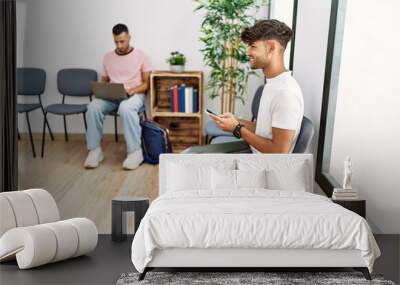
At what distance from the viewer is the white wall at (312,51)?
20.1 ft

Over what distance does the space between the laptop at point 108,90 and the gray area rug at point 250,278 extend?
13.6ft

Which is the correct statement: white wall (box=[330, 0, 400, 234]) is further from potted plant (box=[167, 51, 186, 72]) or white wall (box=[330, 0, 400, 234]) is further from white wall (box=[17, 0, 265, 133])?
white wall (box=[17, 0, 265, 133])

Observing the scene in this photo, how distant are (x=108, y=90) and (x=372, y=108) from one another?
12.7 feet

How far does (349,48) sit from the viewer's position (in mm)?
5484

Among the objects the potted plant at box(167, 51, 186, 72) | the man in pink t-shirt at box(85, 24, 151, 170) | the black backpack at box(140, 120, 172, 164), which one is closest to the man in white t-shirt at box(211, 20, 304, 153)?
the black backpack at box(140, 120, 172, 164)

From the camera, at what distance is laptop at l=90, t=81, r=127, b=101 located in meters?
8.38

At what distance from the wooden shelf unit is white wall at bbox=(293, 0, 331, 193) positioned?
1989 mm

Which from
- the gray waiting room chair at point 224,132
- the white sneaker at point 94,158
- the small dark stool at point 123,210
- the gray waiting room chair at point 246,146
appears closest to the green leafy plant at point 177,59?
the gray waiting room chair at point 224,132

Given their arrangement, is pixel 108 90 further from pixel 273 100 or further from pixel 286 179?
pixel 286 179

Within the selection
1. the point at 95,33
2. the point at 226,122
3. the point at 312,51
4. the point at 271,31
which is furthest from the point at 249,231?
the point at 95,33

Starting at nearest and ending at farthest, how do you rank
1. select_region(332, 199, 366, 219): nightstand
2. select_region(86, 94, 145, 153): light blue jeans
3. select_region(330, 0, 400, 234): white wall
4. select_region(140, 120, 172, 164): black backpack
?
select_region(330, 0, 400, 234): white wall < select_region(332, 199, 366, 219): nightstand < select_region(140, 120, 172, 164): black backpack < select_region(86, 94, 145, 153): light blue jeans

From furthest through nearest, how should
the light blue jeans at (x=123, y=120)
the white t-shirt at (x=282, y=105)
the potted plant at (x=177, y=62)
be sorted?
1. the potted plant at (x=177, y=62)
2. the light blue jeans at (x=123, y=120)
3. the white t-shirt at (x=282, y=105)

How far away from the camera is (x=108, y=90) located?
8438 millimetres

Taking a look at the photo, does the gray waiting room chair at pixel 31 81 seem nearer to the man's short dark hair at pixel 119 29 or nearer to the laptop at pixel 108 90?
the laptop at pixel 108 90
